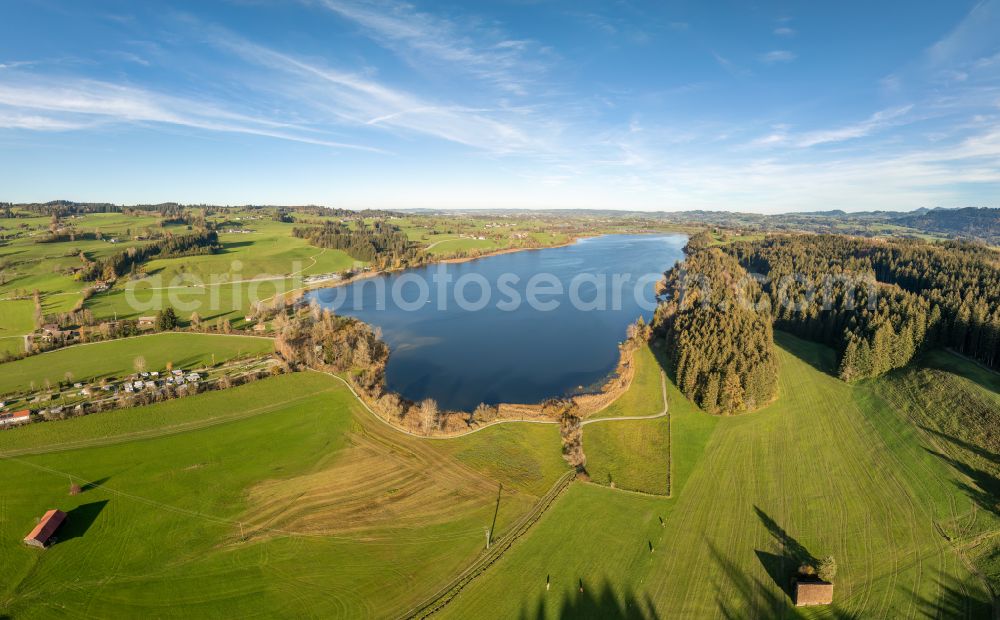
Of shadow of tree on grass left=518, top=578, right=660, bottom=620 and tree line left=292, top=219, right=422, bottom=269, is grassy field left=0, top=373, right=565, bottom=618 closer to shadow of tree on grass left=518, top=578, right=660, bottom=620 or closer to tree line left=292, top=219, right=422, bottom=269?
shadow of tree on grass left=518, top=578, right=660, bottom=620

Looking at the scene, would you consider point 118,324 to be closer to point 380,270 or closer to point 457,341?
point 457,341

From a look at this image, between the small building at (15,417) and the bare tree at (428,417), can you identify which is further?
the bare tree at (428,417)

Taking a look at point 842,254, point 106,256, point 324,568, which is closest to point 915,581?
point 324,568

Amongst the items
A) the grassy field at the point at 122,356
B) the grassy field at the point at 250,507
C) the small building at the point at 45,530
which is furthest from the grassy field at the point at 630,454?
the grassy field at the point at 122,356

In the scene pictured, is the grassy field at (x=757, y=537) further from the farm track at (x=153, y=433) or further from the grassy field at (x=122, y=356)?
the grassy field at (x=122, y=356)

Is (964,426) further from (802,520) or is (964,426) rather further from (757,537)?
(757,537)

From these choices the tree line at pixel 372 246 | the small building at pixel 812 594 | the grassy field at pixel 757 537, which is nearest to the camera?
the small building at pixel 812 594

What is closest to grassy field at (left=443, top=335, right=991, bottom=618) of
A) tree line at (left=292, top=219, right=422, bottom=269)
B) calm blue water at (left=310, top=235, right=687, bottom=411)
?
calm blue water at (left=310, top=235, right=687, bottom=411)
